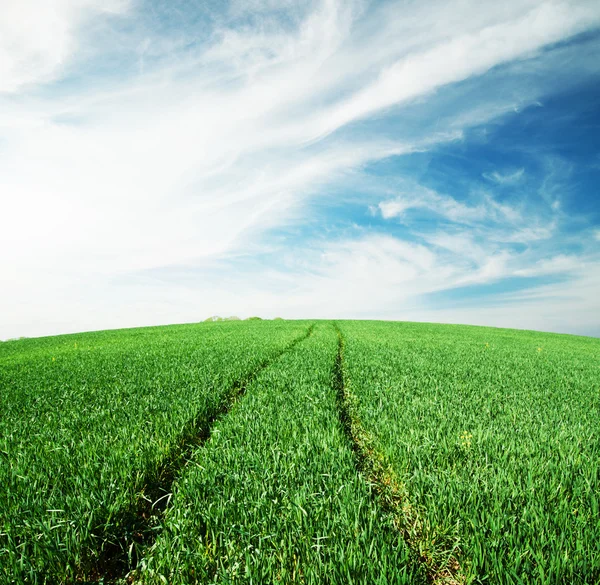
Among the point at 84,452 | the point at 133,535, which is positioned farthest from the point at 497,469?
the point at 84,452

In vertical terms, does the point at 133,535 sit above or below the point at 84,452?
below

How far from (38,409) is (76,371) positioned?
3.65 metres

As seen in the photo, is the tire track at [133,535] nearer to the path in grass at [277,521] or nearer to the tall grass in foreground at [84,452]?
the tall grass in foreground at [84,452]

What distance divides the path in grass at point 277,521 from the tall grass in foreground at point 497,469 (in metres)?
0.47

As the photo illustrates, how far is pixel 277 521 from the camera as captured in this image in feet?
8.61

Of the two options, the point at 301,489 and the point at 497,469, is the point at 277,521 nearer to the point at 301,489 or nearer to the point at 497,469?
the point at 301,489

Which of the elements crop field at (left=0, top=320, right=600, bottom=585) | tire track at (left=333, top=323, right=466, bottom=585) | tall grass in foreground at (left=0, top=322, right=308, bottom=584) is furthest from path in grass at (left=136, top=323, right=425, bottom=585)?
tall grass in foreground at (left=0, top=322, right=308, bottom=584)

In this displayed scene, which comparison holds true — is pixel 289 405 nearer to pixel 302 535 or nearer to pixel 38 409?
pixel 302 535

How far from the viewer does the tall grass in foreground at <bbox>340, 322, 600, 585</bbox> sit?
227 cm

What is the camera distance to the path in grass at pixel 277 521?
7.30 ft

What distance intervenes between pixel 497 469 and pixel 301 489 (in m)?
1.98

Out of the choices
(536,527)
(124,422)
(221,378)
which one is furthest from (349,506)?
(221,378)

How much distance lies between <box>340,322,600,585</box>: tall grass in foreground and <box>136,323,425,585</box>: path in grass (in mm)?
467

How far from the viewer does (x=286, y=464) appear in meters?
3.46
